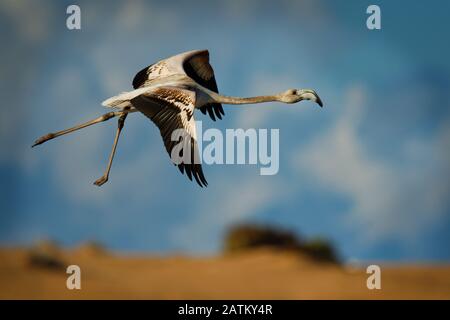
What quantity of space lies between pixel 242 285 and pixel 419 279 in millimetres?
5431

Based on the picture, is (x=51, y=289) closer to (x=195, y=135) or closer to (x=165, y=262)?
(x=165, y=262)

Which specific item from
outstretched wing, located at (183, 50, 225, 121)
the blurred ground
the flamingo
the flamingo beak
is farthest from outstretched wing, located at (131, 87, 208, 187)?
the blurred ground

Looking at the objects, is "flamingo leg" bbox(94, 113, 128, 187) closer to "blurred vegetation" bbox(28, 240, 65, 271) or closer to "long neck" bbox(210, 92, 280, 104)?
"long neck" bbox(210, 92, 280, 104)

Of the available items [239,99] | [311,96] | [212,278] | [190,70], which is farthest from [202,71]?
[212,278]

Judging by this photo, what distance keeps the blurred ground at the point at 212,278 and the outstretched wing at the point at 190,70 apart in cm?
994

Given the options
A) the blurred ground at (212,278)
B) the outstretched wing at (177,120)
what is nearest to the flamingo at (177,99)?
the outstretched wing at (177,120)

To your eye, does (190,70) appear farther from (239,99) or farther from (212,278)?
(212,278)

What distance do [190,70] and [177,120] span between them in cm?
369

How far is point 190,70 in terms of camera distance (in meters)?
14.4

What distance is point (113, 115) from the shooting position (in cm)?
1352

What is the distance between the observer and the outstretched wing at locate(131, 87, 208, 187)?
1054cm

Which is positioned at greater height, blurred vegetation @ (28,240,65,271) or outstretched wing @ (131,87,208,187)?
blurred vegetation @ (28,240,65,271)

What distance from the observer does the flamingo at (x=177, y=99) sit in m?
10.7
